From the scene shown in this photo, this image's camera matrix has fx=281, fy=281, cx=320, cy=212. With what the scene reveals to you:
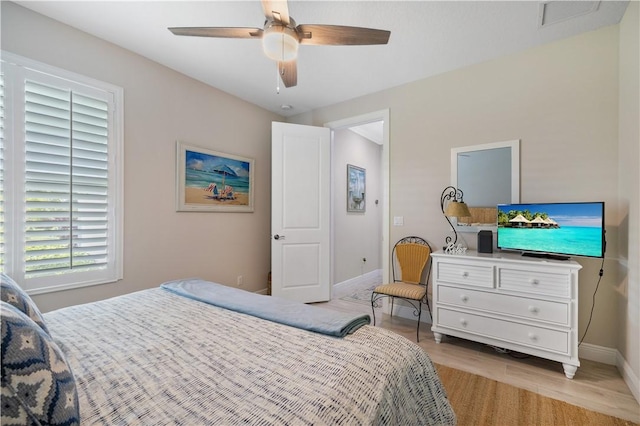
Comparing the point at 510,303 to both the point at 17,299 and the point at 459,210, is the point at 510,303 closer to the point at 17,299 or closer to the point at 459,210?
the point at 459,210

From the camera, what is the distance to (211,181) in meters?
3.25

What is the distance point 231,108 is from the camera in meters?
3.49

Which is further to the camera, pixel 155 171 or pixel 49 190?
pixel 155 171

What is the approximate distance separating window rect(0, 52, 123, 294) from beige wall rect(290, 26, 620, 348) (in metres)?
2.81

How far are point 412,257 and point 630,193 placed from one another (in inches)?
67.8

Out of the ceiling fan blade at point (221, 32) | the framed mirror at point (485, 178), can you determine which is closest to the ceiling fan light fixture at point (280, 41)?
the ceiling fan blade at point (221, 32)

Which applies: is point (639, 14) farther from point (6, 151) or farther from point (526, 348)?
point (6, 151)

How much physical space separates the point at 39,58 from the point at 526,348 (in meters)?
4.23

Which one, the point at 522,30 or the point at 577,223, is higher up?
the point at 522,30

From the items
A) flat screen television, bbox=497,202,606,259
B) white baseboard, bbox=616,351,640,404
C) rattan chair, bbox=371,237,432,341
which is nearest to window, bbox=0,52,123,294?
rattan chair, bbox=371,237,432,341

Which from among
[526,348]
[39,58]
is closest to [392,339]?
[526,348]

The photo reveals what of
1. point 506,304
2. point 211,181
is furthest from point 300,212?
point 506,304

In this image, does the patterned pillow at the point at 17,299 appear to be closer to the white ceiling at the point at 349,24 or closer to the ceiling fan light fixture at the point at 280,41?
the ceiling fan light fixture at the point at 280,41

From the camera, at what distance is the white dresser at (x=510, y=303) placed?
1988 mm
